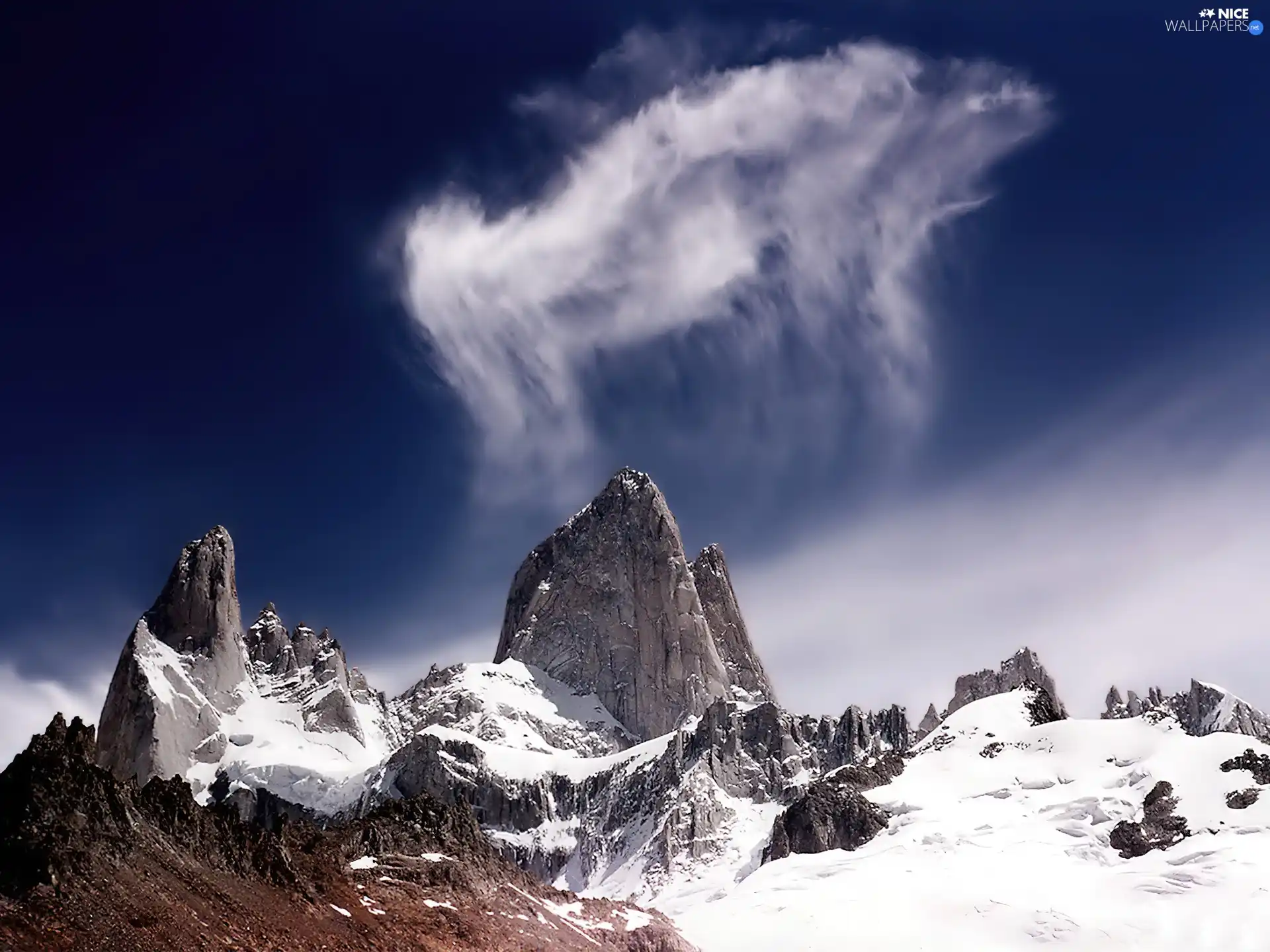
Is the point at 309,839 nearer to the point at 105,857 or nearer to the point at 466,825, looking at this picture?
the point at 466,825

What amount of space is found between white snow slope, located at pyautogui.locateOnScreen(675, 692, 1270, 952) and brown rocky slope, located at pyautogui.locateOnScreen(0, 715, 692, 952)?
4470 centimetres

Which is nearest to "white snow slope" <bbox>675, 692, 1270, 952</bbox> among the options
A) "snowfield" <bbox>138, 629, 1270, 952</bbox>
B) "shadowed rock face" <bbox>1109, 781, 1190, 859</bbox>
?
"snowfield" <bbox>138, 629, 1270, 952</bbox>

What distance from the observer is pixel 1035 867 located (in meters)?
146

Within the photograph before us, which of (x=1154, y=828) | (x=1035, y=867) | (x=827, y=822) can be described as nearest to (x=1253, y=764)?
(x=1154, y=828)

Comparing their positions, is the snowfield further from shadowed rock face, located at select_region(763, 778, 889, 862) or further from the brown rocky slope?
the brown rocky slope

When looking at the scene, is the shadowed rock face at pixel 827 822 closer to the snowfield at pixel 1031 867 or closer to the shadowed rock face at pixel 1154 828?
the snowfield at pixel 1031 867

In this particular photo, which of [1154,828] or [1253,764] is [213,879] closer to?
[1154,828]

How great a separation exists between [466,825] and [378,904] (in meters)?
35.3

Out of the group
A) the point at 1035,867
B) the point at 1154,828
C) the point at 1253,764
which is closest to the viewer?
the point at 1035,867

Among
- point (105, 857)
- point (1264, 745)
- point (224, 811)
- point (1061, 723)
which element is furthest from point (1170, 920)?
point (105, 857)

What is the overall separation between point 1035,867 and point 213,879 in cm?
11377

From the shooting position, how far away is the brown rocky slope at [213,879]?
53594mm

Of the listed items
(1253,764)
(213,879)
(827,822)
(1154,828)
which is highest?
(1253,764)

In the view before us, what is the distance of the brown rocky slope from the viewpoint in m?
53.6
